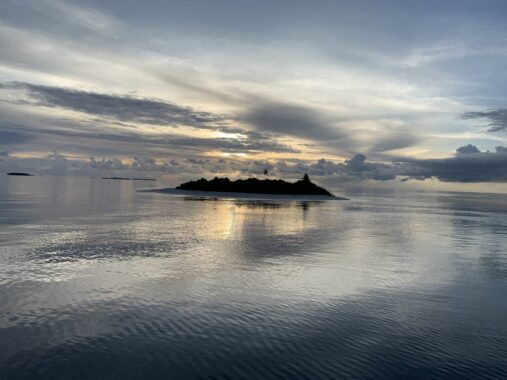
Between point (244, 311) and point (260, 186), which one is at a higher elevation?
point (260, 186)

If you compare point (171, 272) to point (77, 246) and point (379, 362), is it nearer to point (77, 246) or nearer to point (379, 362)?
point (77, 246)

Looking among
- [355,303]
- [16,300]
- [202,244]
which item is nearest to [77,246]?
[202,244]

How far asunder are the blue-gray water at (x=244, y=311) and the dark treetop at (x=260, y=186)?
13364 cm

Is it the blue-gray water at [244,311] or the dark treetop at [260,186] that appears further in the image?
the dark treetop at [260,186]

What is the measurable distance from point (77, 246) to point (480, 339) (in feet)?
96.0

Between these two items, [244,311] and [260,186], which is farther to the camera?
[260,186]

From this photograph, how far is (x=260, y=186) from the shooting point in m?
174

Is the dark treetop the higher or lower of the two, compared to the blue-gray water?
higher

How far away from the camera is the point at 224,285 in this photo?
902 inches

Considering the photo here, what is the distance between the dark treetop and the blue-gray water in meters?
134

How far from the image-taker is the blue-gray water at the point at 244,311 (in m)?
13.5

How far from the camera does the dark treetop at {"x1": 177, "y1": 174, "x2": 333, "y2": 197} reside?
561ft

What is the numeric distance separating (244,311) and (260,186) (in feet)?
510

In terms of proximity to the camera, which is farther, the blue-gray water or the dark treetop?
the dark treetop
